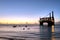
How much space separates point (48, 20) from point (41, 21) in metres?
10.3

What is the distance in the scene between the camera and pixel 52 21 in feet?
396

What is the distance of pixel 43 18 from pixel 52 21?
12.4 metres

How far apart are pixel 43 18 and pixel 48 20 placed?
930cm

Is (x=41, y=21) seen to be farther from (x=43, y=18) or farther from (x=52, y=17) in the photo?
(x=52, y=17)

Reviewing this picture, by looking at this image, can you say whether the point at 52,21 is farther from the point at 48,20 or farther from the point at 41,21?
the point at 41,21

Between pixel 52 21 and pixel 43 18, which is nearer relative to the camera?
pixel 52 21

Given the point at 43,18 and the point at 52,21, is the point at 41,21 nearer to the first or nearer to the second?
the point at 43,18

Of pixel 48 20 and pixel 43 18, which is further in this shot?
pixel 43 18

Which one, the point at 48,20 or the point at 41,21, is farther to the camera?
the point at 41,21

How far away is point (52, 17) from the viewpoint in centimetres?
12594

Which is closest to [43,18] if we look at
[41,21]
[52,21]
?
[41,21]

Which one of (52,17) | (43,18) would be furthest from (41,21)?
(52,17)

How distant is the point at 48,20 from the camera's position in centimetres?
12244

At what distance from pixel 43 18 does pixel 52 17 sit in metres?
8.98
